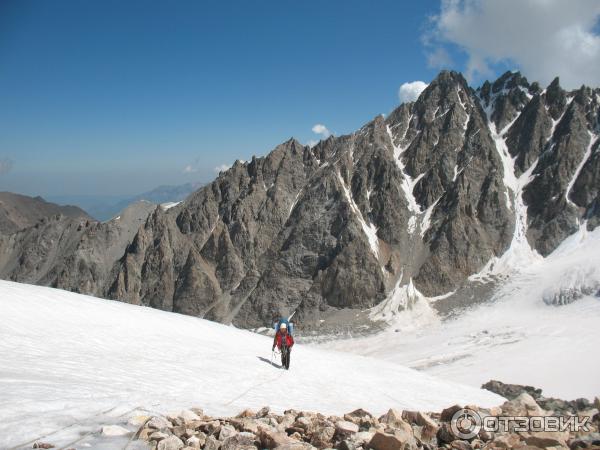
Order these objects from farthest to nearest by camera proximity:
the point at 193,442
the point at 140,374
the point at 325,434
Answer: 1. the point at 140,374
2. the point at 325,434
3. the point at 193,442

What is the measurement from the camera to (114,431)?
732 cm

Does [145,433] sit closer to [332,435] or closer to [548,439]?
[332,435]

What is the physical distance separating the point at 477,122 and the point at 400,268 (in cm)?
4917

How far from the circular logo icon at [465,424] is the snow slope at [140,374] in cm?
473

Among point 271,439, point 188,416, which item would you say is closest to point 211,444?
point 271,439

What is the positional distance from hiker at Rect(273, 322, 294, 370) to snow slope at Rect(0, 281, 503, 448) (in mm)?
471

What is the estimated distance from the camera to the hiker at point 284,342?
713 inches

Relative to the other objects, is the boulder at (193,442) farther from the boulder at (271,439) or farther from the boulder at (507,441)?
the boulder at (507,441)

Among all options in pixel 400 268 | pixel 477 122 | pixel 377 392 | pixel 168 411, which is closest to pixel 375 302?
pixel 400 268

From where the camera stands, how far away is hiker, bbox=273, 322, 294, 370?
1811 centimetres

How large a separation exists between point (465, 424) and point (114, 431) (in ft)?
21.6

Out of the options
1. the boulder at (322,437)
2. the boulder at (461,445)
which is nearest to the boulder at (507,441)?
the boulder at (461,445)

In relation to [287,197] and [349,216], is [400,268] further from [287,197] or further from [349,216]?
[287,197]

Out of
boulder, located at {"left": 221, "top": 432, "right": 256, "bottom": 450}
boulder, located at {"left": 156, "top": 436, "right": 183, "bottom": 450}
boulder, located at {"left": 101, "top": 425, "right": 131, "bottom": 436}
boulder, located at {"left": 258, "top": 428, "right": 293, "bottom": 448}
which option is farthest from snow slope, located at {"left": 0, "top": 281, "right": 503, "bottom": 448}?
boulder, located at {"left": 258, "top": 428, "right": 293, "bottom": 448}
